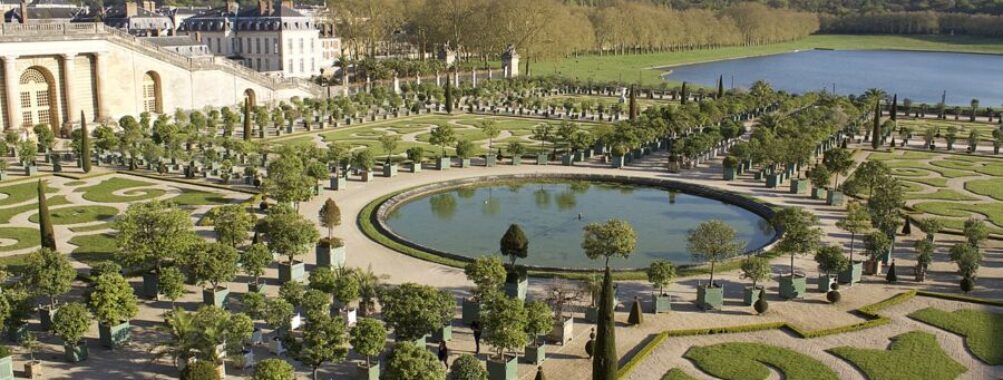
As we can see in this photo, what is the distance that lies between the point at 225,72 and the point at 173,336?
201 ft

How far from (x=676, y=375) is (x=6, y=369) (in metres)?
18.8

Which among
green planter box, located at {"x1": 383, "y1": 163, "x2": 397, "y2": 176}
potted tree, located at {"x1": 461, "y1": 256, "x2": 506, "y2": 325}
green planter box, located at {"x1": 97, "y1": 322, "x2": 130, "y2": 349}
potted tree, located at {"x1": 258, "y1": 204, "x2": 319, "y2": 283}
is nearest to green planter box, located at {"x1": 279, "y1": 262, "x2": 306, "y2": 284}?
potted tree, located at {"x1": 258, "y1": 204, "x2": 319, "y2": 283}

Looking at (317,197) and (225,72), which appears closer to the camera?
(317,197)

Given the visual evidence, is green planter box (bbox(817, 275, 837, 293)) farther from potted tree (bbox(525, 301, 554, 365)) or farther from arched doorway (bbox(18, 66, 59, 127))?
arched doorway (bbox(18, 66, 59, 127))

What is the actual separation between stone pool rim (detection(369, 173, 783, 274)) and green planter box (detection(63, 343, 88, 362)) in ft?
47.0

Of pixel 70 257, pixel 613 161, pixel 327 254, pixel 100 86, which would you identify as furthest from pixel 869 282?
pixel 100 86

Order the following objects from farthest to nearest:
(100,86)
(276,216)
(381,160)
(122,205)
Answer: (100,86)
(381,160)
(122,205)
(276,216)

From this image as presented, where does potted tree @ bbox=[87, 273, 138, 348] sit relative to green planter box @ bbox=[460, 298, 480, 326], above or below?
above

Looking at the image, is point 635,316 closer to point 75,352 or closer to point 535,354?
point 535,354

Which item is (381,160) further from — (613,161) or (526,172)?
(613,161)

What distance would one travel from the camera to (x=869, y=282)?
35.0m

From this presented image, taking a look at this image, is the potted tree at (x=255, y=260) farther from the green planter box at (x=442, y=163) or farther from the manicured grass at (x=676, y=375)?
the green planter box at (x=442, y=163)

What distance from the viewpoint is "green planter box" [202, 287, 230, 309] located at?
30.8 meters

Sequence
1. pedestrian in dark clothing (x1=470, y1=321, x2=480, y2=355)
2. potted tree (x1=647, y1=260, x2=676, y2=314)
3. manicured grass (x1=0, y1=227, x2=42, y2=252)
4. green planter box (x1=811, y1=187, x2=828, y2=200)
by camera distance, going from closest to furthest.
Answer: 1. pedestrian in dark clothing (x1=470, y1=321, x2=480, y2=355)
2. potted tree (x1=647, y1=260, x2=676, y2=314)
3. manicured grass (x1=0, y1=227, x2=42, y2=252)
4. green planter box (x1=811, y1=187, x2=828, y2=200)
